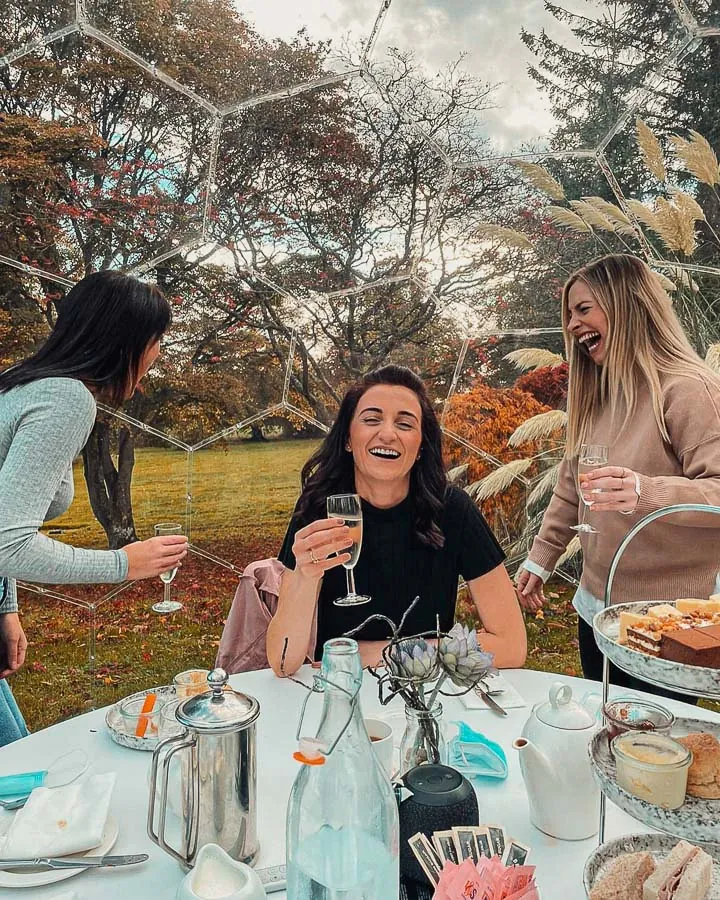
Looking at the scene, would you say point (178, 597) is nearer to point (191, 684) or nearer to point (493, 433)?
point (493, 433)

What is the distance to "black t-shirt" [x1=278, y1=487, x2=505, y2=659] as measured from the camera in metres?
1.51

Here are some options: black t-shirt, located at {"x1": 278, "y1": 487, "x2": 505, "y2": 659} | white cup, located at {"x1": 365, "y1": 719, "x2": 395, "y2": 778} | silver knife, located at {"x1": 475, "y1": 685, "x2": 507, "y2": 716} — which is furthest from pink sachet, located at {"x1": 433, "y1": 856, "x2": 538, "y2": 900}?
black t-shirt, located at {"x1": 278, "y1": 487, "x2": 505, "y2": 659}

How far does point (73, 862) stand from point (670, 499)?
1.26 metres

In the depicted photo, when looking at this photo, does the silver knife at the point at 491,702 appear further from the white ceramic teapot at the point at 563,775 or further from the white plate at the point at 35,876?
the white plate at the point at 35,876

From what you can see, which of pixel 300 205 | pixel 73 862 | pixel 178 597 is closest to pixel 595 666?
pixel 73 862

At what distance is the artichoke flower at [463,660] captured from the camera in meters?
0.78

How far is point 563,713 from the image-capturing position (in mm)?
775

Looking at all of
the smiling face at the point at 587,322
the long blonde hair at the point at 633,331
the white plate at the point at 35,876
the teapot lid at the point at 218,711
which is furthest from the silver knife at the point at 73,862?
the smiling face at the point at 587,322

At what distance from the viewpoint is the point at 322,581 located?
4.97ft

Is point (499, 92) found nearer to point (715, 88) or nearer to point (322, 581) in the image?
point (715, 88)

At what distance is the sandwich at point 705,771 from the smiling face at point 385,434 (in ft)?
3.35

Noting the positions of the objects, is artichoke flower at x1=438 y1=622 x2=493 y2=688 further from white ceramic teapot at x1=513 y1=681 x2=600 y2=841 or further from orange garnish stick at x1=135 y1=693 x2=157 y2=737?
orange garnish stick at x1=135 y1=693 x2=157 y2=737

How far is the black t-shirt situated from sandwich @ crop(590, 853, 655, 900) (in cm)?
91

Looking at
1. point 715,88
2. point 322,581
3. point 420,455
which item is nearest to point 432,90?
point 715,88
